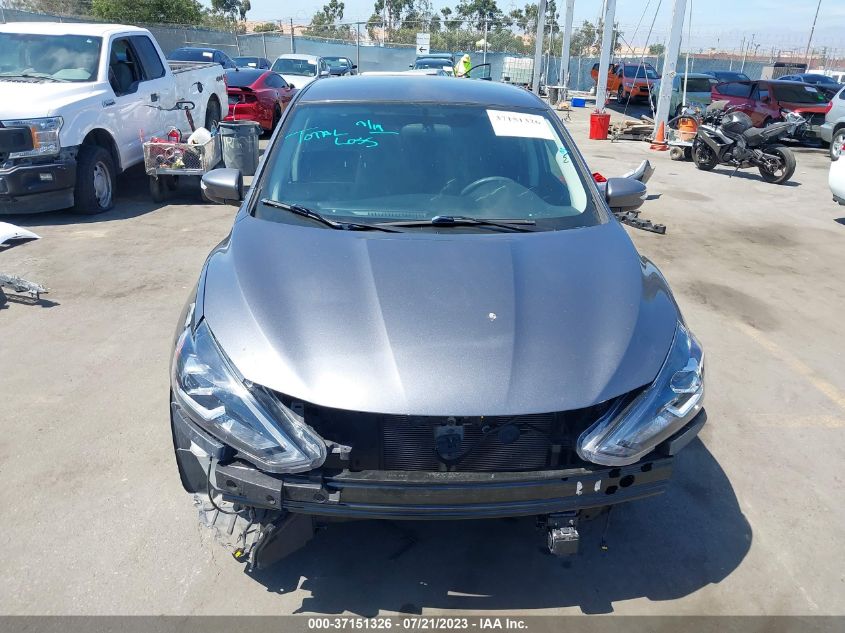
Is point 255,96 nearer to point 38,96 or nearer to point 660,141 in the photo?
point 38,96

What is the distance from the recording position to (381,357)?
7.33ft

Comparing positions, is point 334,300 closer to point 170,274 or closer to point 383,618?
point 383,618

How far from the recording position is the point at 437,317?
242 centimetres

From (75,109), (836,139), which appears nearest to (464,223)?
(75,109)

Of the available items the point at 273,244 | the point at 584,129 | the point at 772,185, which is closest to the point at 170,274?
the point at 273,244

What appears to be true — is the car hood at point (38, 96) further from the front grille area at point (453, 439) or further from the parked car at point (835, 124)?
the parked car at point (835, 124)

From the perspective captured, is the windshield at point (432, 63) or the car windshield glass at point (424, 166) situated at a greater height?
the car windshield glass at point (424, 166)

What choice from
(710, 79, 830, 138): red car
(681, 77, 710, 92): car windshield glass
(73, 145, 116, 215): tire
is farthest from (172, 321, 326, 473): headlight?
(681, 77, 710, 92): car windshield glass

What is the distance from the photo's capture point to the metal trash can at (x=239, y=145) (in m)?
9.30

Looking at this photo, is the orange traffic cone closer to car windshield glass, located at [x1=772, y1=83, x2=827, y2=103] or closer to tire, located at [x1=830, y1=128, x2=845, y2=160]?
tire, located at [x1=830, y1=128, x2=845, y2=160]

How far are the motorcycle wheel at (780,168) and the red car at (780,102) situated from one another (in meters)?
5.30

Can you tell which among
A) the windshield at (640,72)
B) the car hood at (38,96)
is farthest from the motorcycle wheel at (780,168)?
the windshield at (640,72)

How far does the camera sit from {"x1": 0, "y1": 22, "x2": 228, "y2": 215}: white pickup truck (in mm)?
7152

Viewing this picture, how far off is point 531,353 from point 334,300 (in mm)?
749
